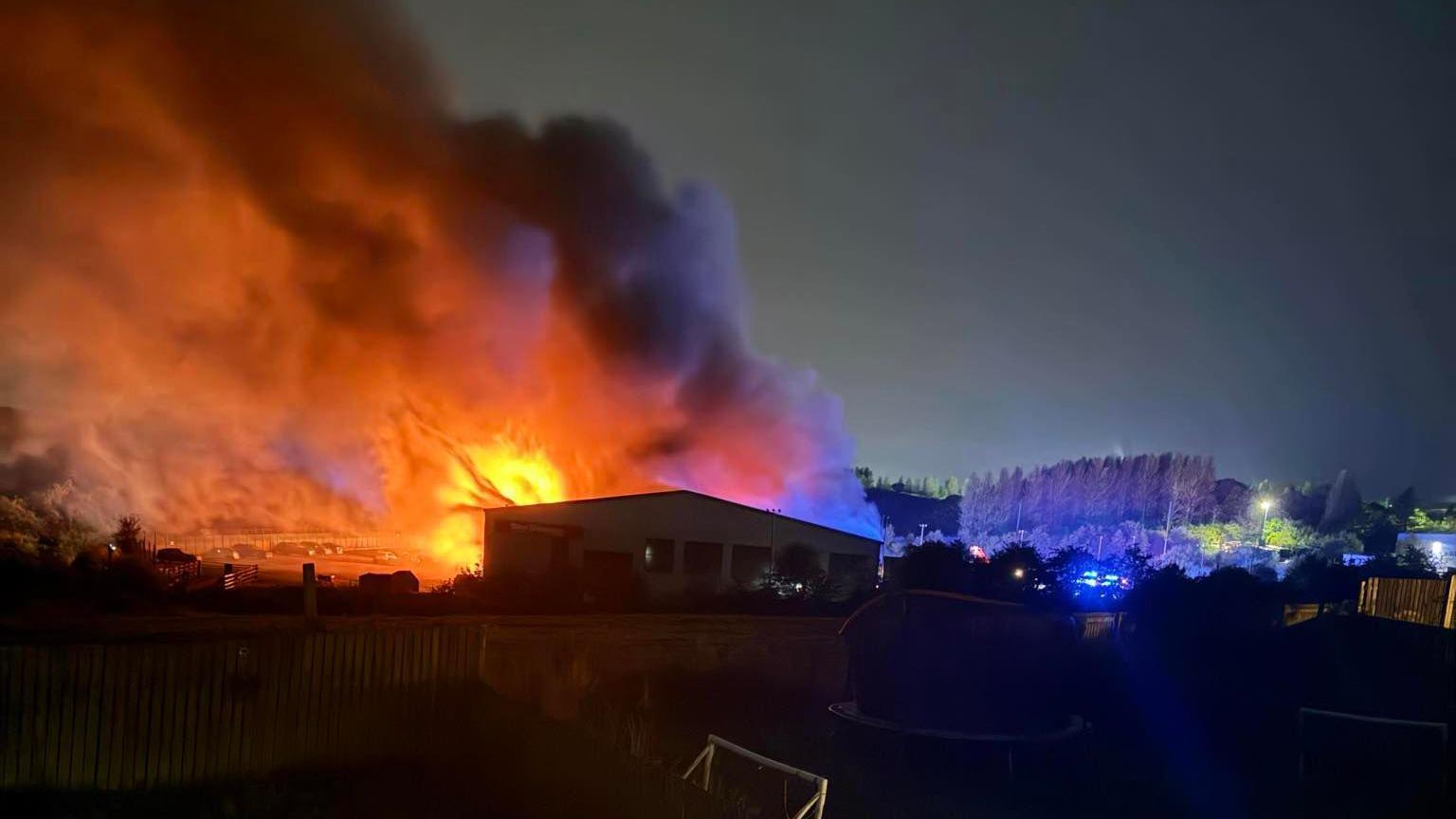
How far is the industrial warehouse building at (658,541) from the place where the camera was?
33562 mm

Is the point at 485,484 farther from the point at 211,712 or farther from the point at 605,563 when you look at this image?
the point at 211,712

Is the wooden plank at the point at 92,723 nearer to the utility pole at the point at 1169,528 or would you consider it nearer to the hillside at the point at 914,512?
the utility pole at the point at 1169,528

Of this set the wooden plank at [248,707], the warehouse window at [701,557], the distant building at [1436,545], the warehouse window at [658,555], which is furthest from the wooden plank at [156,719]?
the distant building at [1436,545]

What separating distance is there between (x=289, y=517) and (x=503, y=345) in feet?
52.0

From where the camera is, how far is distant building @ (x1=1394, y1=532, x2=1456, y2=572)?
Result: 55128mm

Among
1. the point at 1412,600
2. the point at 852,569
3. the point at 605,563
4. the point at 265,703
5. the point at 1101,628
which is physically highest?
the point at 1412,600

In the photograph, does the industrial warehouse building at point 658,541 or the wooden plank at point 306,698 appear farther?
the industrial warehouse building at point 658,541

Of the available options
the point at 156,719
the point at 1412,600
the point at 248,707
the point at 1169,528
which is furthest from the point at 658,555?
the point at 1169,528

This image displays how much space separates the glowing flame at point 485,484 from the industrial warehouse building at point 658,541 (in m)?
9.65

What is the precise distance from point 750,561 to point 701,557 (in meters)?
2.11

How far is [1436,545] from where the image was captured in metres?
62.0

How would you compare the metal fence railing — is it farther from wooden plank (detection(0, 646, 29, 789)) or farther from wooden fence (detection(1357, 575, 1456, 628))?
wooden fence (detection(1357, 575, 1456, 628))

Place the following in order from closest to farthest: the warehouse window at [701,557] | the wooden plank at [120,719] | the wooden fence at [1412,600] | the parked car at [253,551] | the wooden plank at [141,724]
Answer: the wooden plank at [120,719] → the wooden plank at [141,724] → the wooden fence at [1412,600] → the warehouse window at [701,557] → the parked car at [253,551]

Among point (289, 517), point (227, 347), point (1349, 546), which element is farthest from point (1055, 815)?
point (1349, 546)
